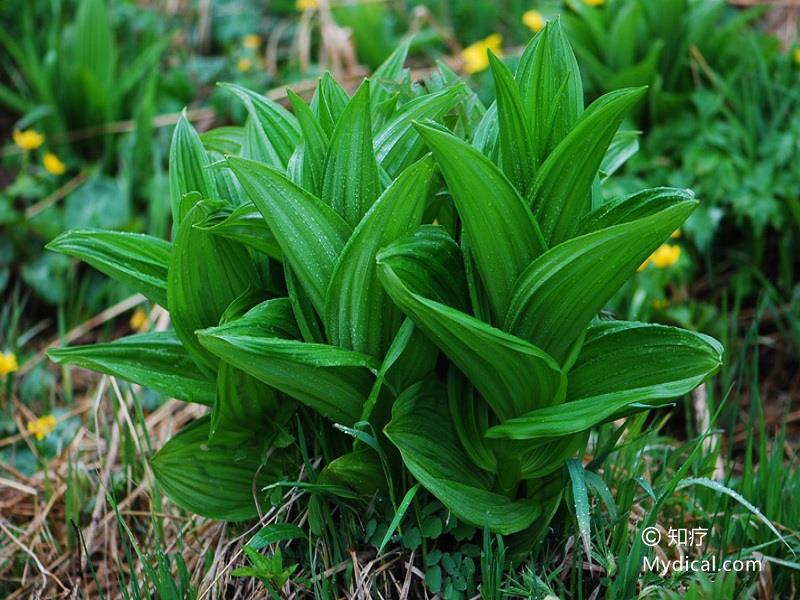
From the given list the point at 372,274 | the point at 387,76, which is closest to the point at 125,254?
the point at 372,274

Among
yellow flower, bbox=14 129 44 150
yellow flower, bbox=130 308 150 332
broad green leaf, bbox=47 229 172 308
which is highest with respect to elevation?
broad green leaf, bbox=47 229 172 308

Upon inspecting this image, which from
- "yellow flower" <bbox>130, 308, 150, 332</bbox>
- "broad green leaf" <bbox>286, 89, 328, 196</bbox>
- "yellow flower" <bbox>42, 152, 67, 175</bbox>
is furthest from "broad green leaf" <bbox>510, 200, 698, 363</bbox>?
"yellow flower" <bbox>42, 152, 67, 175</bbox>

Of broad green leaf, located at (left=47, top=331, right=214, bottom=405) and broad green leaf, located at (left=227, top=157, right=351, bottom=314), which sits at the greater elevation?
broad green leaf, located at (left=227, top=157, right=351, bottom=314)

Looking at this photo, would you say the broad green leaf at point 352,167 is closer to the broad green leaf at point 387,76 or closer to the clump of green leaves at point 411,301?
the clump of green leaves at point 411,301

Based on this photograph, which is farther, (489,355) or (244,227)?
(244,227)

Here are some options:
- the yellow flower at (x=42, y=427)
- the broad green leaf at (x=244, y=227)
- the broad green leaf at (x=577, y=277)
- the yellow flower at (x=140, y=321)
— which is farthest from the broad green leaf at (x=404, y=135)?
the yellow flower at (x=140, y=321)

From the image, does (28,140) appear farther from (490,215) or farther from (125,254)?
(490,215)

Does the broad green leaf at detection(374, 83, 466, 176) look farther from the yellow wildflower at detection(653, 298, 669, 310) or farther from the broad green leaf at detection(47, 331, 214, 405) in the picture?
the yellow wildflower at detection(653, 298, 669, 310)
